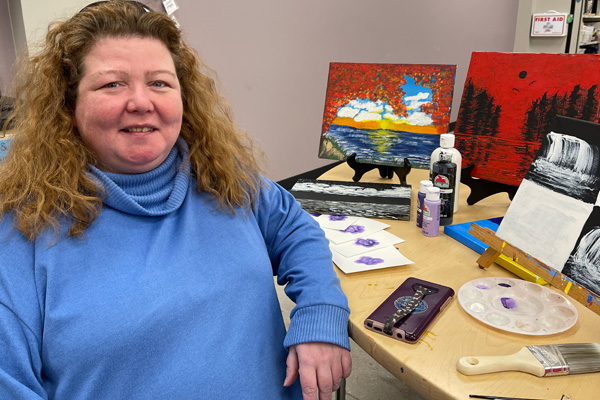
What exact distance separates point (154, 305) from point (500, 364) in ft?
1.94

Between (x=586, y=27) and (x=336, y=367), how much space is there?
239 inches

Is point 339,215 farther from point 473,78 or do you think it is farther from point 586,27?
point 586,27

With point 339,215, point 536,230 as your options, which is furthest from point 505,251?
point 339,215

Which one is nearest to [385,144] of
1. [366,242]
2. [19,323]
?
[366,242]

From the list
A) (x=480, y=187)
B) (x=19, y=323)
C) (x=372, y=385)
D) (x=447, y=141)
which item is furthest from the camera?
(x=372, y=385)

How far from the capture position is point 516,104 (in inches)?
58.1

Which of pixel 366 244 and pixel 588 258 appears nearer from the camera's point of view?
pixel 588 258

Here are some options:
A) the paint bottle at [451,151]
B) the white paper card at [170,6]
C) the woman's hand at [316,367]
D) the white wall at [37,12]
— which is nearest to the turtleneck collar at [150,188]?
the woman's hand at [316,367]

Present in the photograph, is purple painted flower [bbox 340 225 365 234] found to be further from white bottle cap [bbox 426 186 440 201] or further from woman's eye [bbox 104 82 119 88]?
woman's eye [bbox 104 82 119 88]

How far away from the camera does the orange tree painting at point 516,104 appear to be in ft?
4.46

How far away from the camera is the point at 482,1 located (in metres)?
5.03

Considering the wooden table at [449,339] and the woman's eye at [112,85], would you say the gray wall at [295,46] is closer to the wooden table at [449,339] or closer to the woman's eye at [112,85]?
the woman's eye at [112,85]

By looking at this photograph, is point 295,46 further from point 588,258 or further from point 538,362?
point 538,362

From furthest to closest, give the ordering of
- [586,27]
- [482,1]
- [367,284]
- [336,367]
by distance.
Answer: [586,27], [482,1], [367,284], [336,367]
